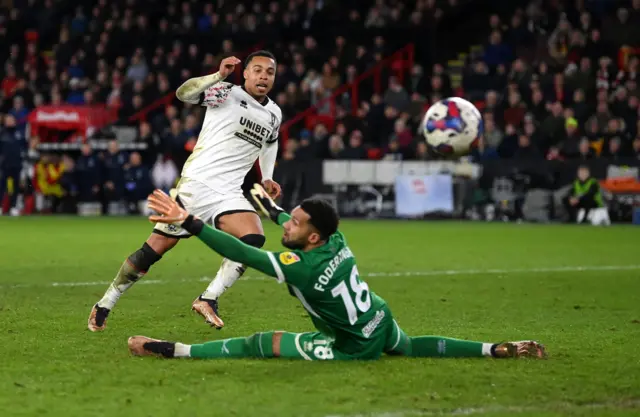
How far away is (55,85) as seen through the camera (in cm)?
3122

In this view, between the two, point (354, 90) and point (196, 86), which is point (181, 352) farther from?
point (354, 90)

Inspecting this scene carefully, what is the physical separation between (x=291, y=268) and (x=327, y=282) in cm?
24

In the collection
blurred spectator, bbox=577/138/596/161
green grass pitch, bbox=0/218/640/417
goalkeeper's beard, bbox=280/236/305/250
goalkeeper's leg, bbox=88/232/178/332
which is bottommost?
green grass pitch, bbox=0/218/640/417

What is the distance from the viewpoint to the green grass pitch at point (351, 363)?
5.49 meters

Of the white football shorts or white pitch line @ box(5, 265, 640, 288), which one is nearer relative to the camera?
the white football shorts

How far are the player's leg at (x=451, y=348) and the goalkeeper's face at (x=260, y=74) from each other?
258cm

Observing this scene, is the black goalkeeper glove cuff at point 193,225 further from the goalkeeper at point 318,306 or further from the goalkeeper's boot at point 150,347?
the goalkeeper's boot at point 150,347

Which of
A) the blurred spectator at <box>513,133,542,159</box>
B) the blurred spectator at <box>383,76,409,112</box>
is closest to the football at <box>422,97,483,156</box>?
the blurred spectator at <box>513,133,542,159</box>

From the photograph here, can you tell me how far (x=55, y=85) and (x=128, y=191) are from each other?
5990 mm

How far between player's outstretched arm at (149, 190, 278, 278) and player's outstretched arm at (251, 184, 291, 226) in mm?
952

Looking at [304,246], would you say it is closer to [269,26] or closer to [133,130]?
[133,130]

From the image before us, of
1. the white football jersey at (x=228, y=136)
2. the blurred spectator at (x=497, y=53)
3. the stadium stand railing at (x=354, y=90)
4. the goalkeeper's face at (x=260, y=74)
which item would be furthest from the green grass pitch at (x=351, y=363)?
the stadium stand railing at (x=354, y=90)

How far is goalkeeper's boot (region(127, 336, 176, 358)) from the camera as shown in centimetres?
667

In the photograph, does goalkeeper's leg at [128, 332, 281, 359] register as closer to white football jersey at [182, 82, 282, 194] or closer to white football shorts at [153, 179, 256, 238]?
white football shorts at [153, 179, 256, 238]
